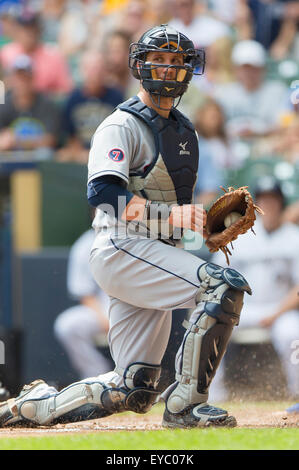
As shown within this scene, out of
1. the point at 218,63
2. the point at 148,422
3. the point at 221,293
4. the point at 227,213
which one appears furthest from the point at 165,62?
the point at 218,63

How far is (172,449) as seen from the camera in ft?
11.3

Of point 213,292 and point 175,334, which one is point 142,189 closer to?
point 213,292

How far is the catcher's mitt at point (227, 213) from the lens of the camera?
164 inches

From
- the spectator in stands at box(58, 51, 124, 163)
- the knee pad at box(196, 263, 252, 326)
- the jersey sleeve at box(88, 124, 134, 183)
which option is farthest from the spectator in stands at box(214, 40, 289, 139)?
the knee pad at box(196, 263, 252, 326)

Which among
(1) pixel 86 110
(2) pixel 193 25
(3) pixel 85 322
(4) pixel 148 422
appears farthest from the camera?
(2) pixel 193 25

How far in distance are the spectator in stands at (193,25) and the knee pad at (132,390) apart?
532cm

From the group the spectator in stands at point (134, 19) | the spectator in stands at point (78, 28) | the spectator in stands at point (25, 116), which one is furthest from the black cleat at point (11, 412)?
the spectator in stands at point (78, 28)

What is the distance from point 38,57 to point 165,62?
197 inches

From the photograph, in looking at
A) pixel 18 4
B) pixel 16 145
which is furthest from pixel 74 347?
pixel 18 4

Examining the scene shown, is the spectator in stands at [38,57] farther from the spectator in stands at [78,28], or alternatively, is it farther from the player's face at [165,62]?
the player's face at [165,62]

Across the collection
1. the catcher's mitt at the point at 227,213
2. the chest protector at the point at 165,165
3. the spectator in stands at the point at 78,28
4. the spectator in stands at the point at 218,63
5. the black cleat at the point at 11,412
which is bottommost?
the black cleat at the point at 11,412

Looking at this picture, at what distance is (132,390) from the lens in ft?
14.1

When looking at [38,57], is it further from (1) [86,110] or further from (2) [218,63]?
(2) [218,63]

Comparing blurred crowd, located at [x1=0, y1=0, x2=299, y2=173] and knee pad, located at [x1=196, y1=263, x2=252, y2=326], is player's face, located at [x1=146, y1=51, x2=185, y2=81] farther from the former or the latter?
blurred crowd, located at [x1=0, y1=0, x2=299, y2=173]
